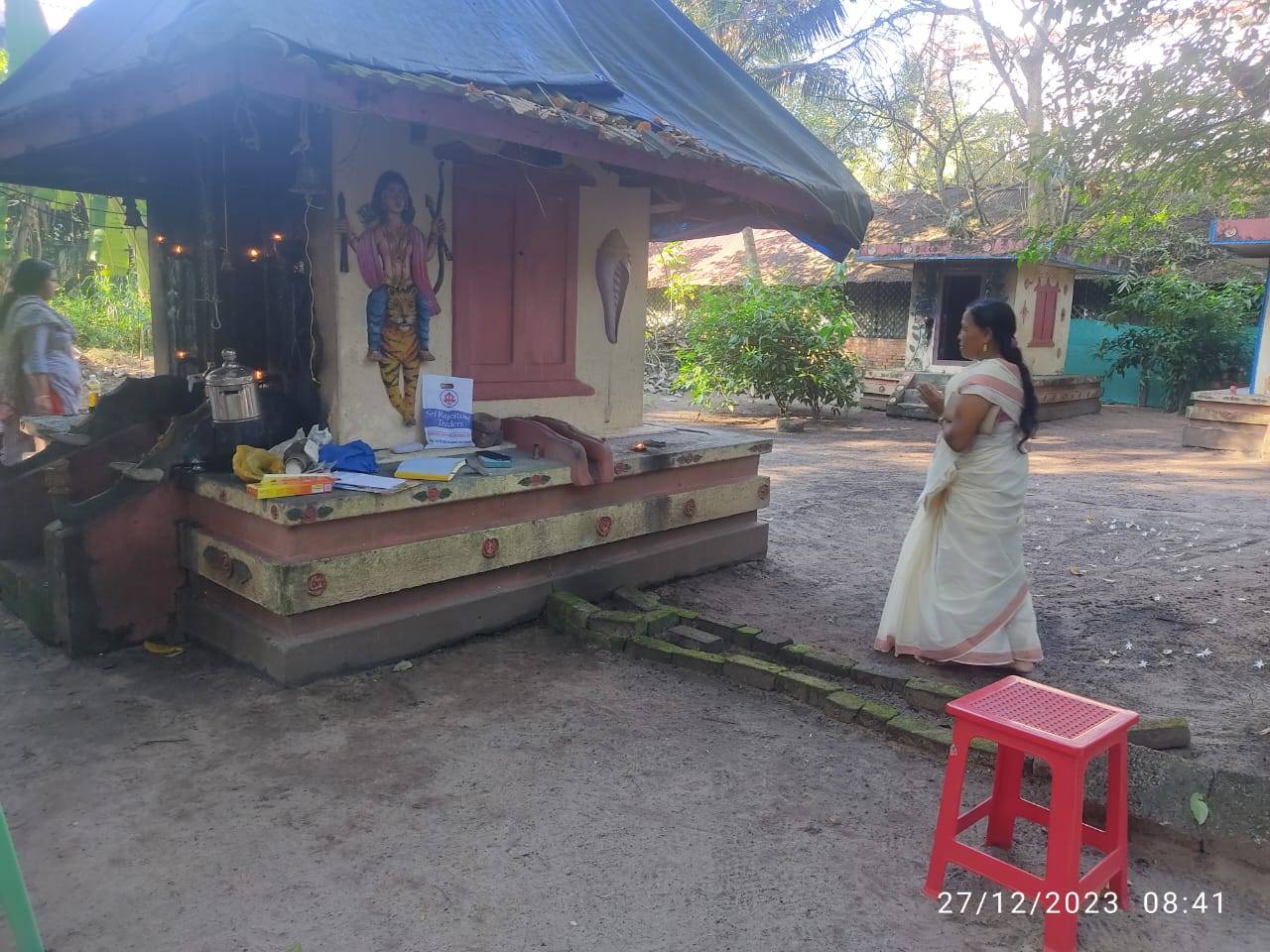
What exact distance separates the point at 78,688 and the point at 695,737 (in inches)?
110

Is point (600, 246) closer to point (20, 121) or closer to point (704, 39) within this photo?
point (704, 39)

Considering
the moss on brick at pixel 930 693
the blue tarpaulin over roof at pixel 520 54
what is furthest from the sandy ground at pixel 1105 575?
the blue tarpaulin over roof at pixel 520 54

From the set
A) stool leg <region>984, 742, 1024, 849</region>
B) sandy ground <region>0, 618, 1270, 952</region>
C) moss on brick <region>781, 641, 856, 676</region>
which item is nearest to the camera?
sandy ground <region>0, 618, 1270, 952</region>

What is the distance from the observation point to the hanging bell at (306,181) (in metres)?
4.55

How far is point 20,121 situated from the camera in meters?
4.48

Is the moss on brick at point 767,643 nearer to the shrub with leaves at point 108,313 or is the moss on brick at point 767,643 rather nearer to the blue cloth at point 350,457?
the blue cloth at point 350,457

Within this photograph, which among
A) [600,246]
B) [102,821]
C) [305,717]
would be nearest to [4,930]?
[102,821]

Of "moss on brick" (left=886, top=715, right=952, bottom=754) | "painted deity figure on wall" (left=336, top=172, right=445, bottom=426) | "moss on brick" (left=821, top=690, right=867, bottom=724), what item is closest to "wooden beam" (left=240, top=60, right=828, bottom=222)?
"painted deity figure on wall" (left=336, top=172, right=445, bottom=426)

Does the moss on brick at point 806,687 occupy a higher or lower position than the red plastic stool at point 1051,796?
lower

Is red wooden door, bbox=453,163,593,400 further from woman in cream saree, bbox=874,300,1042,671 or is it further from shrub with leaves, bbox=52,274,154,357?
shrub with leaves, bbox=52,274,154,357

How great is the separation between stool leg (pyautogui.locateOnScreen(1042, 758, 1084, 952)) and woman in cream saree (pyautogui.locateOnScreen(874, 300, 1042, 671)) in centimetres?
202

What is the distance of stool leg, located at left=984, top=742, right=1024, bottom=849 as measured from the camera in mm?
2934

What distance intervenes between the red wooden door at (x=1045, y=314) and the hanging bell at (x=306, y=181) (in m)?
15.0

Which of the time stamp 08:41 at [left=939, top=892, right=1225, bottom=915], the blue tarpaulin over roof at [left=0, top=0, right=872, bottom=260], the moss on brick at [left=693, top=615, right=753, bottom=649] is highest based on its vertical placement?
the blue tarpaulin over roof at [left=0, top=0, right=872, bottom=260]
